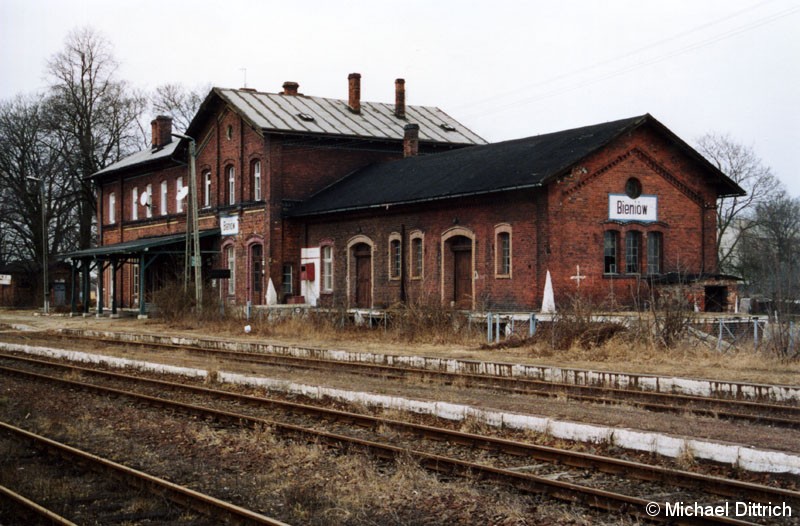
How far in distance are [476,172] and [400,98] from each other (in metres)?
13.5

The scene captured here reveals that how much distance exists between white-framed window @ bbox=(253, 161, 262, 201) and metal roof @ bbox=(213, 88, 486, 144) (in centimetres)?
184

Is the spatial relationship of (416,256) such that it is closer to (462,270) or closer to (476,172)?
(462,270)

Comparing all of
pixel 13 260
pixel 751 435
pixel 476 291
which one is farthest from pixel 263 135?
pixel 13 260

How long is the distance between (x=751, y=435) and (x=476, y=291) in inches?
656

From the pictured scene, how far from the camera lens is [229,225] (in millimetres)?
36562

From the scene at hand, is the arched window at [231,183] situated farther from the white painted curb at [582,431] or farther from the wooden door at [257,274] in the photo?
the white painted curb at [582,431]

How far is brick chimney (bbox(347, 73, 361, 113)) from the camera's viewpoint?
128 feet

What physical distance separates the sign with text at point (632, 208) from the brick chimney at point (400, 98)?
51.7 feet

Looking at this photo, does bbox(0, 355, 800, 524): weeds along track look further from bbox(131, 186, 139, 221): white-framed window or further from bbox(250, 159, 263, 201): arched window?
bbox(131, 186, 139, 221): white-framed window

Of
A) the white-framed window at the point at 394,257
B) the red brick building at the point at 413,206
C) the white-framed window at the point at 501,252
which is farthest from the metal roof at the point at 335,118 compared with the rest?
the white-framed window at the point at 501,252

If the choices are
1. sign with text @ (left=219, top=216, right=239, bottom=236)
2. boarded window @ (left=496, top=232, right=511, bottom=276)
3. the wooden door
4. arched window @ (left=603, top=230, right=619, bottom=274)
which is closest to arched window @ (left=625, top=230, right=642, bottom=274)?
arched window @ (left=603, top=230, right=619, bottom=274)

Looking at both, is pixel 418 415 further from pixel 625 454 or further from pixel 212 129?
pixel 212 129

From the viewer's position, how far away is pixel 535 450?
8688 millimetres

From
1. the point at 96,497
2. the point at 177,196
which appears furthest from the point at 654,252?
the point at 177,196
